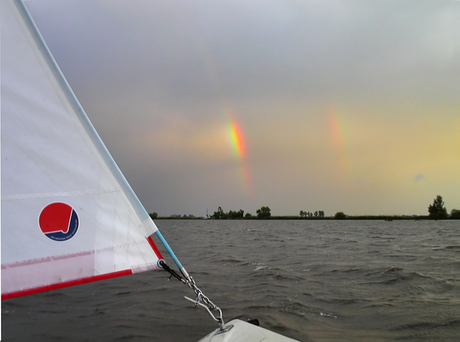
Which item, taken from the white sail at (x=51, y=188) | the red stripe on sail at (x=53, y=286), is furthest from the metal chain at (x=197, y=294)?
the red stripe on sail at (x=53, y=286)

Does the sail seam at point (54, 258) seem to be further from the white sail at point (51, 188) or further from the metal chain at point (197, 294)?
the metal chain at point (197, 294)

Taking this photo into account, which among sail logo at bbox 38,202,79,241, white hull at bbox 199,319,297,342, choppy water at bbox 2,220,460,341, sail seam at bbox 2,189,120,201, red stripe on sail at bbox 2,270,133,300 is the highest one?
sail seam at bbox 2,189,120,201

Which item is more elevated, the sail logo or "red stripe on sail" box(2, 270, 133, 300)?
the sail logo

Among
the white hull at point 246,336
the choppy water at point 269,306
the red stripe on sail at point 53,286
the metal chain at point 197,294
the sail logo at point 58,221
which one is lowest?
the choppy water at point 269,306

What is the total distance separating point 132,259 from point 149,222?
12.7 inches

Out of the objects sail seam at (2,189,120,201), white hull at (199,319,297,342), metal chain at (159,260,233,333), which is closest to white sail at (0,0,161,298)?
sail seam at (2,189,120,201)

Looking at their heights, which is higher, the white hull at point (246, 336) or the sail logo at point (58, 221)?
the sail logo at point (58, 221)

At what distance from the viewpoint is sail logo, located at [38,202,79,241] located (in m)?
2.32

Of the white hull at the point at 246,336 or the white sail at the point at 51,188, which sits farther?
the white hull at the point at 246,336

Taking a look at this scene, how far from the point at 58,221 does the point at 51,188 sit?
0.26 meters

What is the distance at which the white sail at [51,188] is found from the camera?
88.0 inches

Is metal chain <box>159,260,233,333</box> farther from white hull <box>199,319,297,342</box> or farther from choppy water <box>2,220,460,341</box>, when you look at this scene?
choppy water <box>2,220,460,341</box>

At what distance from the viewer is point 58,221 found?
236cm

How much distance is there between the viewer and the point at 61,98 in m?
2.44
